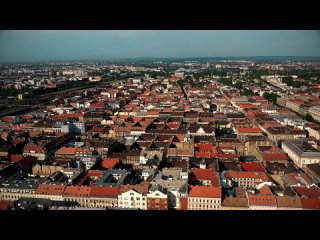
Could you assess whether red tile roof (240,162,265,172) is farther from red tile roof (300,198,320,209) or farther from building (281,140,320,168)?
red tile roof (300,198,320,209)

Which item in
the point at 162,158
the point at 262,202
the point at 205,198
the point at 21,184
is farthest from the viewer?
the point at 162,158

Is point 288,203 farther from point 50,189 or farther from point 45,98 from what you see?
point 45,98

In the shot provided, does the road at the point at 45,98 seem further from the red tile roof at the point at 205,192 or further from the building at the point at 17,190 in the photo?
the red tile roof at the point at 205,192

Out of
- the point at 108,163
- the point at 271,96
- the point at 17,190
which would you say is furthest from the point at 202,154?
the point at 271,96

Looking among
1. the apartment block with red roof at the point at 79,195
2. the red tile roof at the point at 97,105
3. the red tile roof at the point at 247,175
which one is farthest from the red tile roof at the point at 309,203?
the red tile roof at the point at 97,105

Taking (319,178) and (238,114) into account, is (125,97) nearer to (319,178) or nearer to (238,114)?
(238,114)
